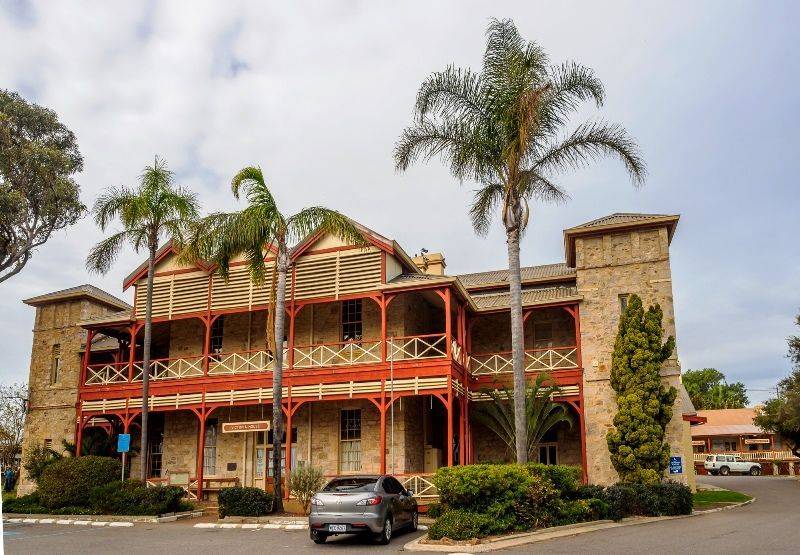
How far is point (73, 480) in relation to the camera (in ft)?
68.1

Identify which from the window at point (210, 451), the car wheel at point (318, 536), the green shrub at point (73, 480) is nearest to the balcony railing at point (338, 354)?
the window at point (210, 451)

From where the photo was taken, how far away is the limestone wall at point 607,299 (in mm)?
22078

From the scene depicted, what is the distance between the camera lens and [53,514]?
2020 centimetres

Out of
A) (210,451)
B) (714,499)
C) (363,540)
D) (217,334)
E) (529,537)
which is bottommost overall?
(714,499)

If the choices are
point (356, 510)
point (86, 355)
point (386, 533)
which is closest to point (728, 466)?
point (86, 355)

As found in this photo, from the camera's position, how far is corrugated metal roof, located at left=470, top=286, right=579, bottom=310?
23.5 meters

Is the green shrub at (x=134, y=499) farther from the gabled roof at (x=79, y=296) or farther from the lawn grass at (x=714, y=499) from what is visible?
the lawn grass at (x=714, y=499)

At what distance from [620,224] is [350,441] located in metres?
11.2

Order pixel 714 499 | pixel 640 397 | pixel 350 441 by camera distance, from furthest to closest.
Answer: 1. pixel 350 441
2. pixel 714 499
3. pixel 640 397

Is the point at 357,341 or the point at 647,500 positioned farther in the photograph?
the point at 357,341

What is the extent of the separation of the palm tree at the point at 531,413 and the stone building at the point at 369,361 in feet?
2.84

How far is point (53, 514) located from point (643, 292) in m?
18.8

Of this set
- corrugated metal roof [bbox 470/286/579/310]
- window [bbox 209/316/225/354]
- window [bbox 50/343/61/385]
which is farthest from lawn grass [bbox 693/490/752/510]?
window [bbox 50/343/61/385]

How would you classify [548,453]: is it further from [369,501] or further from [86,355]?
[86,355]
